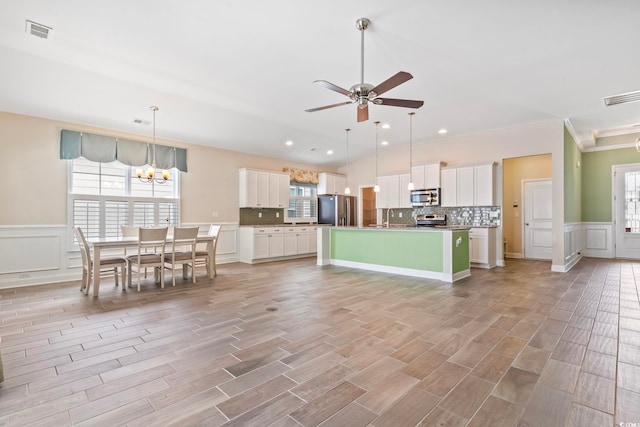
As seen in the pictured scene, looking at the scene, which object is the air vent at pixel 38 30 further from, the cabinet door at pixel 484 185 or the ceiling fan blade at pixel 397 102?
the cabinet door at pixel 484 185

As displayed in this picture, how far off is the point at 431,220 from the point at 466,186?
3.58ft

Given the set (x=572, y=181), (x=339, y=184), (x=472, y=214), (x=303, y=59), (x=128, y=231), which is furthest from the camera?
(x=339, y=184)

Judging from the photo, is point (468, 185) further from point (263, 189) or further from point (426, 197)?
point (263, 189)

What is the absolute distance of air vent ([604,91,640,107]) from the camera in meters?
4.61

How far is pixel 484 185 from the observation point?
6.59 m

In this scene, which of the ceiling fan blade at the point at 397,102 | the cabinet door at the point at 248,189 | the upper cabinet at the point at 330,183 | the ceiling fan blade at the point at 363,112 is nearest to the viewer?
the ceiling fan blade at the point at 397,102

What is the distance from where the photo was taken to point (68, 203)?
5.27 meters

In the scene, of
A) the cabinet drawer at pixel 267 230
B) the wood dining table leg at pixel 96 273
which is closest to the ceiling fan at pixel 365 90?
the wood dining table leg at pixel 96 273

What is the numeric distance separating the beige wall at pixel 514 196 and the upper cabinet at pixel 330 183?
440cm

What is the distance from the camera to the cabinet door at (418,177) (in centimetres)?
745

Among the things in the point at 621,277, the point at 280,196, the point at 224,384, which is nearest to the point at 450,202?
the point at 621,277

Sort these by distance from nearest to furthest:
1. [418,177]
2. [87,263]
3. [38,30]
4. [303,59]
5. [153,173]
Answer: [38,30] < [303,59] < [87,263] < [153,173] < [418,177]

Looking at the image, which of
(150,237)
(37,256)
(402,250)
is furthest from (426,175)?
(37,256)

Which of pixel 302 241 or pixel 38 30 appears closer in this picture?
pixel 38 30
